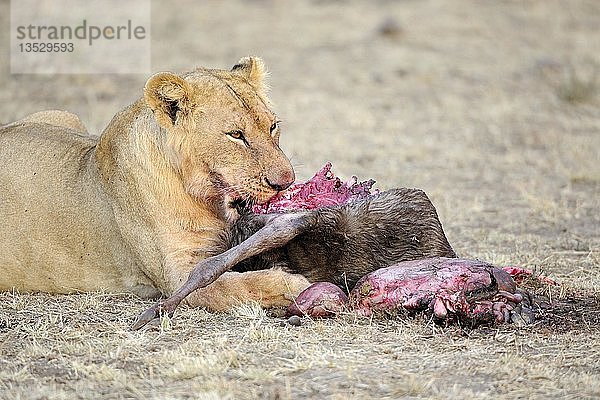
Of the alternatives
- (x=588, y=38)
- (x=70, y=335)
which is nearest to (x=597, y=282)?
(x=70, y=335)

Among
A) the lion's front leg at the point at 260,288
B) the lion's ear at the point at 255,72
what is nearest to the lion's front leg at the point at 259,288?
the lion's front leg at the point at 260,288

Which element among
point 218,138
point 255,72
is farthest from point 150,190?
point 255,72

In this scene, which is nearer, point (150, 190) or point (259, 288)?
point (259, 288)

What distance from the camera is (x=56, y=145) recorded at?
17.7 feet

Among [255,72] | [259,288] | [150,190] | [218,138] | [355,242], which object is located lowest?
[259,288]

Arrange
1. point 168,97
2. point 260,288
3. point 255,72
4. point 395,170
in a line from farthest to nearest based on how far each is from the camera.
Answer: point 395,170 < point 255,72 < point 168,97 < point 260,288

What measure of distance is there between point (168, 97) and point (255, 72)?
23.1 inches

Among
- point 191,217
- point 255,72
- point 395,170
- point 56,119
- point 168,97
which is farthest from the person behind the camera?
point 395,170

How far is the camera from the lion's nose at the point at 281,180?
183 inches

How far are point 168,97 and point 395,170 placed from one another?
4177mm

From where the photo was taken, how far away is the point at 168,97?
4.73 m

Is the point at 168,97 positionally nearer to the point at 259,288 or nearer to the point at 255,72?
the point at 255,72

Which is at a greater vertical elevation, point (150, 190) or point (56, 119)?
point (56, 119)

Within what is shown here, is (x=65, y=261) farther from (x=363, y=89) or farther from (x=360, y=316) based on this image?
(x=363, y=89)
